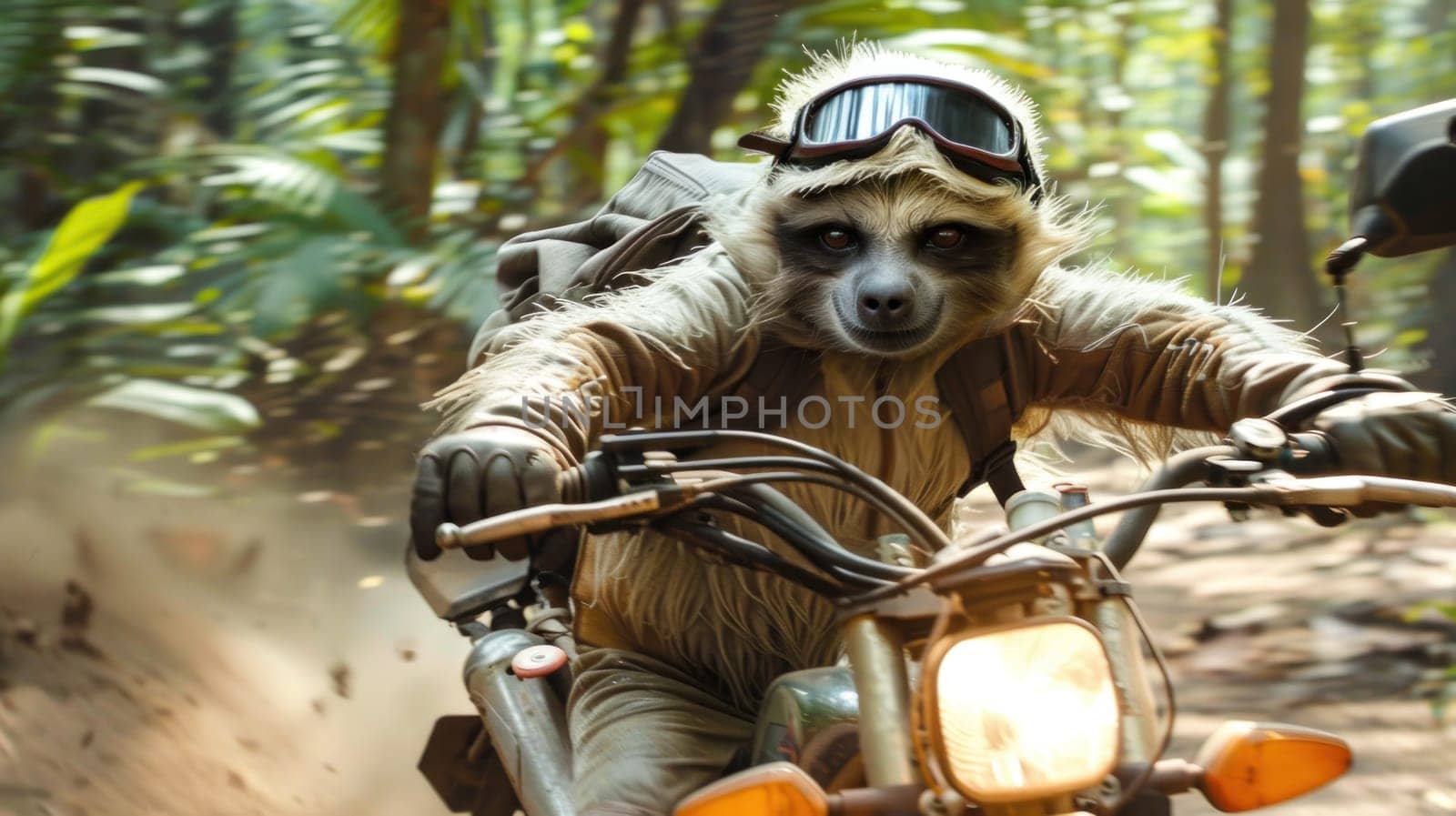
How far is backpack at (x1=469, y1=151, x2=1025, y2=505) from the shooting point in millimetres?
1989

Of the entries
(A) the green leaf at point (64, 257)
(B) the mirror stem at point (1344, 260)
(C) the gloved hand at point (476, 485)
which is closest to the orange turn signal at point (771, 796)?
(C) the gloved hand at point (476, 485)

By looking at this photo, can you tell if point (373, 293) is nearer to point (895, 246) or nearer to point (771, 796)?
point (895, 246)

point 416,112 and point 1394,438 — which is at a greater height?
point 1394,438

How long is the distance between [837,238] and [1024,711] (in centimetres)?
93

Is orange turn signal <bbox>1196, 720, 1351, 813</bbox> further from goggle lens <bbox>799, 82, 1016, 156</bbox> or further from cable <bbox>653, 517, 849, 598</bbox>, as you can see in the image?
goggle lens <bbox>799, 82, 1016, 156</bbox>

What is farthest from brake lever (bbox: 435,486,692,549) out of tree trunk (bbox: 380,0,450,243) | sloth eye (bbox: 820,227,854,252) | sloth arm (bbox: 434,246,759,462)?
tree trunk (bbox: 380,0,450,243)

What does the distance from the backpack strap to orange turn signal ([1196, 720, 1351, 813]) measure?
0.78m

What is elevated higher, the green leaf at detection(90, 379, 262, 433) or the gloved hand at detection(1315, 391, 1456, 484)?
the gloved hand at detection(1315, 391, 1456, 484)

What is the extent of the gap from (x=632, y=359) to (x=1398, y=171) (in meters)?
0.95

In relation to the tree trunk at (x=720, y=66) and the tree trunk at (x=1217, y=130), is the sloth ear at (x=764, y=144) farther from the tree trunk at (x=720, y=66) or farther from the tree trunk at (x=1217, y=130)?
the tree trunk at (x=1217, y=130)

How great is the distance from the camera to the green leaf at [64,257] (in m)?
4.97

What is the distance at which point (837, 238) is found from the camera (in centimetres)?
190

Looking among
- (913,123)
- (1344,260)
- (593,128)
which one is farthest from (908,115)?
(593,128)

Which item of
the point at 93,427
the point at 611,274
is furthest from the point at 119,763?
the point at 611,274
